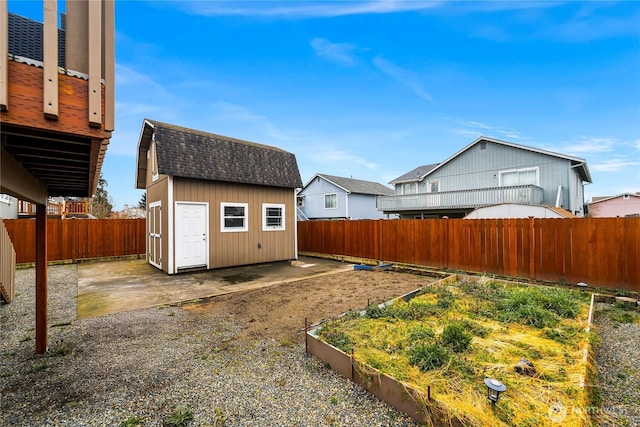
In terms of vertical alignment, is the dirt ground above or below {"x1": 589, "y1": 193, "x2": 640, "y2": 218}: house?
below

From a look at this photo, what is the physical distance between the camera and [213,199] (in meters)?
9.00

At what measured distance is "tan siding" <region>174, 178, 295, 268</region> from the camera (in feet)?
Answer: 28.8

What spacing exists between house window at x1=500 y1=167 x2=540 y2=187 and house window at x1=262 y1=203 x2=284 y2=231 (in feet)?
39.3

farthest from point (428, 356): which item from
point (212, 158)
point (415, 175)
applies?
point (415, 175)

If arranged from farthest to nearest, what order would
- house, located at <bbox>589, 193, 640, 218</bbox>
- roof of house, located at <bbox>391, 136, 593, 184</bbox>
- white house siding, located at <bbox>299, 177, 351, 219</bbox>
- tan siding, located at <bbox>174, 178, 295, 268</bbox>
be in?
house, located at <bbox>589, 193, 640, 218</bbox>
white house siding, located at <bbox>299, 177, 351, 219</bbox>
roof of house, located at <bbox>391, 136, 593, 184</bbox>
tan siding, located at <bbox>174, 178, 295, 268</bbox>

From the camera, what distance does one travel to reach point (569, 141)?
62.3 ft

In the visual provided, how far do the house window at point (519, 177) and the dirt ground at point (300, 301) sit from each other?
1048 cm

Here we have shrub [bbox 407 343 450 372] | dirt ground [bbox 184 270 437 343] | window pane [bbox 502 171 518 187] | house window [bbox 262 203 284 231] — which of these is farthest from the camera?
window pane [bbox 502 171 518 187]

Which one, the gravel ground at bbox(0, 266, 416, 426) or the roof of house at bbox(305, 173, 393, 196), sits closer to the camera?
the gravel ground at bbox(0, 266, 416, 426)

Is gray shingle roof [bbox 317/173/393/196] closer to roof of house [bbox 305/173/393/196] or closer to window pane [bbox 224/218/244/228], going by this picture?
roof of house [bbox 305/173/393/196]

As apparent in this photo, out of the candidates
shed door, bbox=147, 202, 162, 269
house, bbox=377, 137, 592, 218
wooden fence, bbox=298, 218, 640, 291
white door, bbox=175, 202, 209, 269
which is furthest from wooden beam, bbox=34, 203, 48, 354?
house, bbox=377, 137, 592, 218

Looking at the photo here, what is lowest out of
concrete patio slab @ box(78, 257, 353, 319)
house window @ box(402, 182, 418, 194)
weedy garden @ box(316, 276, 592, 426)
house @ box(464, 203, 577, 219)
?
concrete patio slab @ box(78, 257, 353, 319)

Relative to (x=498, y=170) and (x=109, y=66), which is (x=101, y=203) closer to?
(x=109, y=66)

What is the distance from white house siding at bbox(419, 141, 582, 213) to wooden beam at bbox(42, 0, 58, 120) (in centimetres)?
1737
